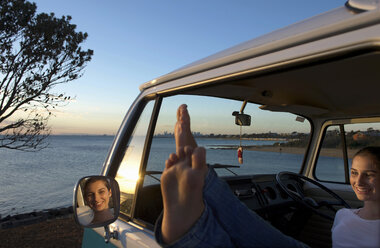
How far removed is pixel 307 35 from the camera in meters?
1.06

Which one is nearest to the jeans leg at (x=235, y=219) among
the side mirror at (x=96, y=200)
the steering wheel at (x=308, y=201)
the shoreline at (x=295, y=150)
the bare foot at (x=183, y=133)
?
the bare foot at (x=183, y=133)

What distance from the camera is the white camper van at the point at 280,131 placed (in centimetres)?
107

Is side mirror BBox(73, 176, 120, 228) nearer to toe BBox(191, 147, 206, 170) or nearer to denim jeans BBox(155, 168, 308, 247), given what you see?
denim jeans BBox(155, 168, 308, 247)

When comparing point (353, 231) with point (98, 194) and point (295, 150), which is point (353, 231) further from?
point (295, 150)

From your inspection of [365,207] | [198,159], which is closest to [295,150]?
[365,207]

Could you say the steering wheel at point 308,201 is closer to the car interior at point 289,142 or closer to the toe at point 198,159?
the car interior at point 289,142

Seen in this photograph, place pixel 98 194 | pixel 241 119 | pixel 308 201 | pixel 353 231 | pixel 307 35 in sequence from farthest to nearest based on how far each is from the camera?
pixel 308 201 < pixel 241 119 < pixel 98 194 < pixel 353 231 < pixel 307 35

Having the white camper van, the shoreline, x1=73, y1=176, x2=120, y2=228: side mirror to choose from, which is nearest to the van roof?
the white camper van

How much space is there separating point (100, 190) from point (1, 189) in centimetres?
3122

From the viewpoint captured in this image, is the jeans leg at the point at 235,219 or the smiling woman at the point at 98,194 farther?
the smiling woman at the point at 98,194

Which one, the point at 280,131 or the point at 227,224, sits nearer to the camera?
the point at 227,224

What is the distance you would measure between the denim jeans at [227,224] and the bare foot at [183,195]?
0.11ft

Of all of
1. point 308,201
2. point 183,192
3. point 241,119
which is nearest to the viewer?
point 183,192

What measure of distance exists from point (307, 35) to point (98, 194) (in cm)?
153
